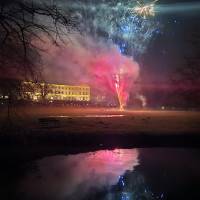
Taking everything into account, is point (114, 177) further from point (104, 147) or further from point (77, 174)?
point (104, 147)

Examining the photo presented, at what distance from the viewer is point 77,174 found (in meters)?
16.3

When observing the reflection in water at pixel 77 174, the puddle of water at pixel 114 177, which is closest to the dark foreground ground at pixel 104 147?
the puddle of water at pixel 114 177

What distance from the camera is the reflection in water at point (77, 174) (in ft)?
43.5

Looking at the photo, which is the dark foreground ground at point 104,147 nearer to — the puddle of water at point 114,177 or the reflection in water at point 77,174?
the puddle of water at point 114,177

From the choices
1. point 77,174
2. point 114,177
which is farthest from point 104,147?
point 114,177

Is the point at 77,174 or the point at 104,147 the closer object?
the point at 77,174

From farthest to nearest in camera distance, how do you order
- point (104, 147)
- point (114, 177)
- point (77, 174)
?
1. point (104, 147)
2. point (77, 174)
3. point (114, 177)

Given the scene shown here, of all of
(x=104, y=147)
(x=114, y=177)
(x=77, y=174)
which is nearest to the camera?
(x=114, y=177)

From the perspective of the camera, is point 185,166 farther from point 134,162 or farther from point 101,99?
point 101,99

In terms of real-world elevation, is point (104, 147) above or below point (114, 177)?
below

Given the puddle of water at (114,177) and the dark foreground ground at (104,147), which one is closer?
the puddle of water at (114,177)

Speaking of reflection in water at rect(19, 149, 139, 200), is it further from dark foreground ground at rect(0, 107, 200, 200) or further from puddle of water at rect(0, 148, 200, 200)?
dark foreground ground at rect(0, 107, 200, 200)

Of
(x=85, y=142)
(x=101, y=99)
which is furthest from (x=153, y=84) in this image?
(x=85, y=142)

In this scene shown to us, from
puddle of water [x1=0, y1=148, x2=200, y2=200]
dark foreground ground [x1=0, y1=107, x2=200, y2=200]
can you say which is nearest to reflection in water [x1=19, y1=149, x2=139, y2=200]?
puddle of water [x1=0, y1=148, x2=200, y2=200]
